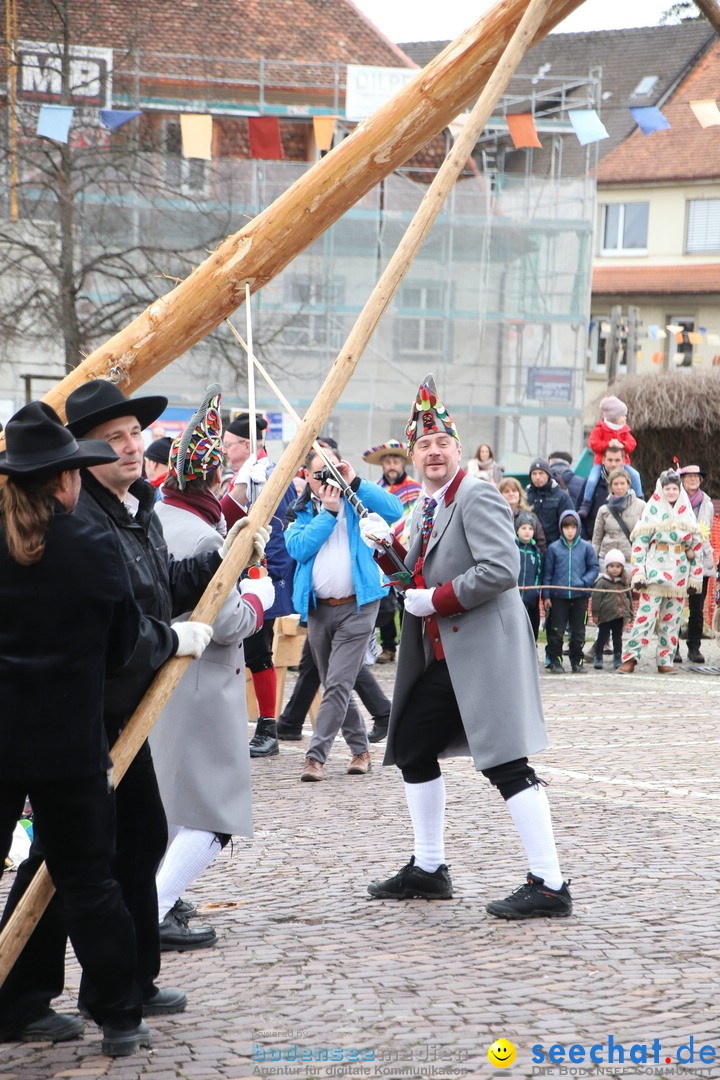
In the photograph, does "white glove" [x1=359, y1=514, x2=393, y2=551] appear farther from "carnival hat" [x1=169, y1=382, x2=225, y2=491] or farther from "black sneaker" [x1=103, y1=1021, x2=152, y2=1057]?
"black sneaker" [x1=103, y1=1021, x2=152, y2=1057]

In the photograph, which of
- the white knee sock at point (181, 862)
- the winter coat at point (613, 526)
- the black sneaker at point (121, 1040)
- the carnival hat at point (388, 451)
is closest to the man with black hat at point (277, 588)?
the carnival hat at point (388, 451)

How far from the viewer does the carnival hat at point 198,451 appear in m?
5.46

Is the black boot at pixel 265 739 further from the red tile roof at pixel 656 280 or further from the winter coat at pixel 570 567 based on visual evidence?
the red tile roof at pixel 656 280

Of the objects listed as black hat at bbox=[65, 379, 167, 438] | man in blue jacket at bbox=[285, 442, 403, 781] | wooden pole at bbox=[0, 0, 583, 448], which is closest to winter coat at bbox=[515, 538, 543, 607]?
man in blue jacket at bbox=[285, 442, 403, 781]

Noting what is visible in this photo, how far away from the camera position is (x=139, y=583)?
14.4 feet

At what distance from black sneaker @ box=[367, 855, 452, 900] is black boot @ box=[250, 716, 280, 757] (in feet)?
12.5

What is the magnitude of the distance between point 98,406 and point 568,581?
11.0 m

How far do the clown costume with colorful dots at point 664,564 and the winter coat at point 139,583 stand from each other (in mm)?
10978

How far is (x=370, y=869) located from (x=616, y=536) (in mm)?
9846

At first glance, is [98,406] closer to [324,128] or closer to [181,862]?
[181,862]

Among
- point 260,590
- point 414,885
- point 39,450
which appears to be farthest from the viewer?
point 414,885

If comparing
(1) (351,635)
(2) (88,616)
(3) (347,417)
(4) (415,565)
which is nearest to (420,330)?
(3) (347,417)

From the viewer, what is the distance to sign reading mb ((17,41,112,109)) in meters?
24.1

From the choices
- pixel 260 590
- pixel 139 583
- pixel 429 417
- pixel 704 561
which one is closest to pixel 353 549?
pixel 429 417
